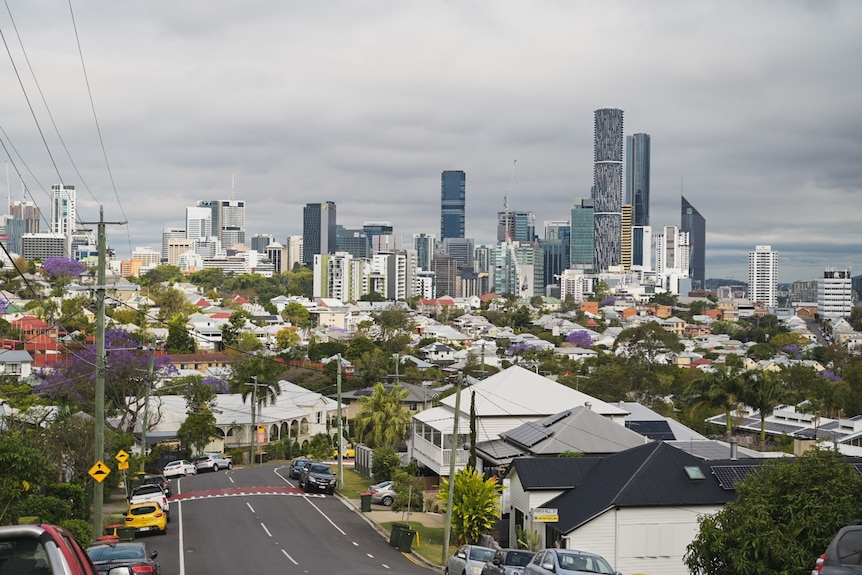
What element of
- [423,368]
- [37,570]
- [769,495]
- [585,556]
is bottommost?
[423,368]

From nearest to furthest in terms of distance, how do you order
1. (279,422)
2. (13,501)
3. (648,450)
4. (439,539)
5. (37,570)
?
1. (37,570)
2. (13,501)
3. (648,450)
4. (439,539)
5. (279,422)

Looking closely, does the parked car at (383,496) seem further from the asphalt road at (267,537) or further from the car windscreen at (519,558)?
the car windscreen at (519,558)

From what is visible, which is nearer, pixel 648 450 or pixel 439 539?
pixel 648 450

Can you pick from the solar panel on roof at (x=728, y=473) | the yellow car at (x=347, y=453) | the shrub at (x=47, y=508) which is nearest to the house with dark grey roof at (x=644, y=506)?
the solar panel on roof at (x=728, y=473)

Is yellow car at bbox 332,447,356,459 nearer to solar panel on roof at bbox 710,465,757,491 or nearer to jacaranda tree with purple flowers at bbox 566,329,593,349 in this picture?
solar panel on roof at bbox 710,465,757,491

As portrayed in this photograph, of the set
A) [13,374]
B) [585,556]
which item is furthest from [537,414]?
[13,374]

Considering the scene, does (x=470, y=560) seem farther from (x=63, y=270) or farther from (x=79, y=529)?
(x=63, y=270)

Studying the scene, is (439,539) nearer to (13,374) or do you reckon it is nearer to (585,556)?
(585,556)

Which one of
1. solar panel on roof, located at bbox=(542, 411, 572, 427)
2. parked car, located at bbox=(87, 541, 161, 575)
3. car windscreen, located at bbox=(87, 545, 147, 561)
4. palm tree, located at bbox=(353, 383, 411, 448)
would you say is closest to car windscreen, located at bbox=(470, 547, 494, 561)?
parked car, located at bbox=(87, 541, 161, 575)
